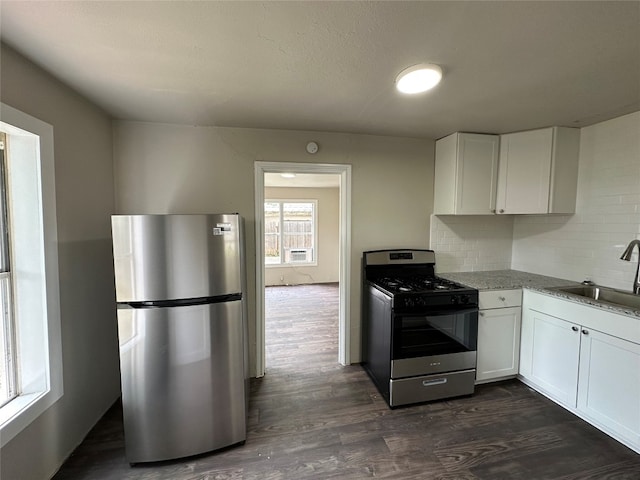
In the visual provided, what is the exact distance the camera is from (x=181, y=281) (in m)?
1.65

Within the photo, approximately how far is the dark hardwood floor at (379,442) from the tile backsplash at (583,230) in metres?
1.22

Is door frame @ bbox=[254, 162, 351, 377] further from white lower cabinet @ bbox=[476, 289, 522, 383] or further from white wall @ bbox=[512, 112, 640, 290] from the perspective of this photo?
white wall @ bbox=[512, 112, 640, 290]

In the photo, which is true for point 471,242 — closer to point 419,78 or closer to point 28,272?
point 419,78

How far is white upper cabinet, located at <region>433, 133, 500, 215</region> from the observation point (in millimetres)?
2637

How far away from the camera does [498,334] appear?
7.98 ft

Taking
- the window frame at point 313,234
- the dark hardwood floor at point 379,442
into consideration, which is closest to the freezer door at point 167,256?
the dark hardwood floor at point 379,442

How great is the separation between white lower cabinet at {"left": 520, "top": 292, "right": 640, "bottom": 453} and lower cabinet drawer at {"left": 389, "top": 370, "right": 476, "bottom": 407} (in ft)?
1.93

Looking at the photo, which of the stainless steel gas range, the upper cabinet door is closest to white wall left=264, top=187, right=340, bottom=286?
the upper cabinet door

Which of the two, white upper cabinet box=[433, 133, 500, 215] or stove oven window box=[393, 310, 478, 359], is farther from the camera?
white upper cabinet box=[433, 133, 500, 215]

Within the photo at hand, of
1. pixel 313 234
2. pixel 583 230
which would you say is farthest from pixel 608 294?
pixel 313 234

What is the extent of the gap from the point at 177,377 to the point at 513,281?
285cm

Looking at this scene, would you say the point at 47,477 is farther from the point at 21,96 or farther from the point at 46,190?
the point at 21,96

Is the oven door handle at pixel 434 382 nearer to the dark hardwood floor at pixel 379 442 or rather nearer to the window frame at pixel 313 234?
the dark hardwood floor at pixel 379 442

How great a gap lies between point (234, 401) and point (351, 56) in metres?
A: 2.14
